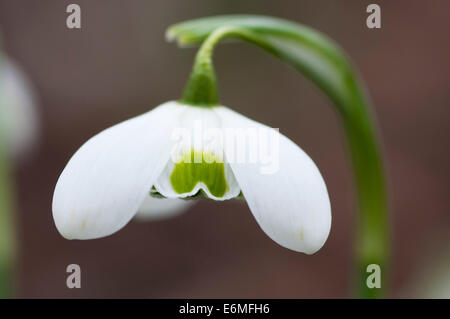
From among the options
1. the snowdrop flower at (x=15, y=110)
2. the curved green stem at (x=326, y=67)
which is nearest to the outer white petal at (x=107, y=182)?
the curved green stem at (x=326, y=67)

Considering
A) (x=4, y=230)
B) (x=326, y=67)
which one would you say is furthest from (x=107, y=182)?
(x=4, y=230)

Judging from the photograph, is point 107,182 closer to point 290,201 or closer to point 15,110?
point 290,201

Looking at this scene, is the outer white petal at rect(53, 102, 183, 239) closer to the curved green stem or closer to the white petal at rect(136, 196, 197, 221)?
the curved green stem

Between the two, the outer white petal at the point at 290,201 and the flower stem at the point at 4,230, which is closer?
the outer white petal at the point at 290,201

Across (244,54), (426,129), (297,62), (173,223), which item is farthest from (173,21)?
(297,62)

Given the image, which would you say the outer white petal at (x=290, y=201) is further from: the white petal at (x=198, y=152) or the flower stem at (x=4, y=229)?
the flower stem at (x=4, y=229)

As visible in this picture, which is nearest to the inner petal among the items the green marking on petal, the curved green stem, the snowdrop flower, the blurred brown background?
the green marking on petal

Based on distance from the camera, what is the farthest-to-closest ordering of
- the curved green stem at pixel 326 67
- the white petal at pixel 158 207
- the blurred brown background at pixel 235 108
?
1. the blurred brown background at pixel 235 108
2. the white petal at pixel 158 207
3. the curved green stem at pixel 326 67
